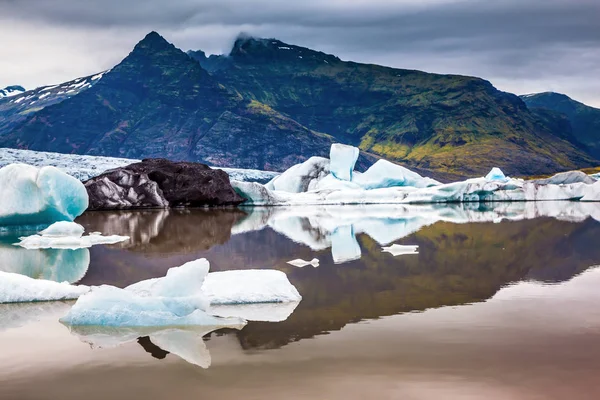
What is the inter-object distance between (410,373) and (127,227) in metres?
15.7

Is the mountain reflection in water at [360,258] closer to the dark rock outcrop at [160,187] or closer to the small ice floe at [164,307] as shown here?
the small ice floe at [164,307]

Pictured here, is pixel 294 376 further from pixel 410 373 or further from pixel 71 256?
pixel 71 256

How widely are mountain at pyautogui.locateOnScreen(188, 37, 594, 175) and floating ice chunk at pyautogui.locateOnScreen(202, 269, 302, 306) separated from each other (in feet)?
442

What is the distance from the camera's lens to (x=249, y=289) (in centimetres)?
718

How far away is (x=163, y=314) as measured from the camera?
5977 mm

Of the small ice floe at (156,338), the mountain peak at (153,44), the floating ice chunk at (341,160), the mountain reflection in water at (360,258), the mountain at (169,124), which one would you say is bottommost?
the mountain reflection in water at (360,258)

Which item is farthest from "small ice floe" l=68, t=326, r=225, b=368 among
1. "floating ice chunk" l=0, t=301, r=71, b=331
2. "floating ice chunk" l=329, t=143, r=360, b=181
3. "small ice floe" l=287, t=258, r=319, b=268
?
"floating ice chunk" l=329, t=143, r=360, b=181

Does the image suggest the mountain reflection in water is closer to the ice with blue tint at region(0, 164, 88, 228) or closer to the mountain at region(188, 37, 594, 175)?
the ice with blue tint at region(0, 164, 88, 228)

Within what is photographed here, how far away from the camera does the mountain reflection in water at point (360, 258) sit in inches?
276

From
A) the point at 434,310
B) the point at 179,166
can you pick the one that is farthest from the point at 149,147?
the point at 434,310

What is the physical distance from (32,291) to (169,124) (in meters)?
134

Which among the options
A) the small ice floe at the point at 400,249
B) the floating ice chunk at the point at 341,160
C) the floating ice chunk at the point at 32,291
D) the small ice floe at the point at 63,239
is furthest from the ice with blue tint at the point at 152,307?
the floating ice chunk at the point at 341,160

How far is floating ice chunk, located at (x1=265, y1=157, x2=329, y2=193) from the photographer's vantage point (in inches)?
1629

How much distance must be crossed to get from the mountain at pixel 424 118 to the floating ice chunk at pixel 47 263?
131671mm
